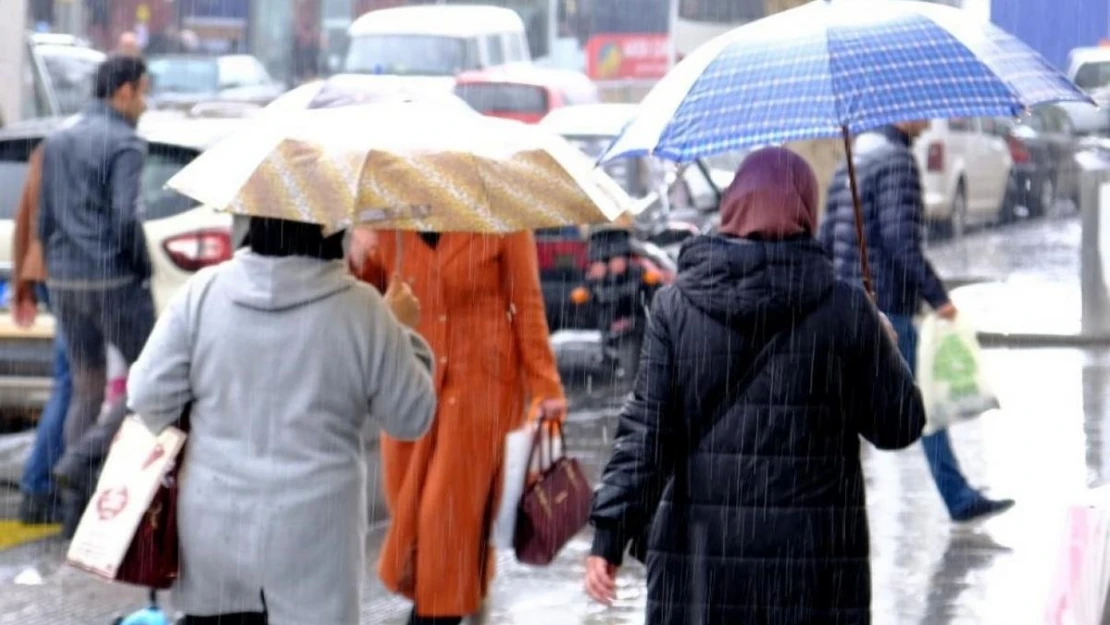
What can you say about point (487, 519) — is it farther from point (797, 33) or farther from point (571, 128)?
point (571, 128)

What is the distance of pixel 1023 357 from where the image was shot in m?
14.0

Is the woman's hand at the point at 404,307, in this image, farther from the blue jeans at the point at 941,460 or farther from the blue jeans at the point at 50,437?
the blue jeans at the point at 50,437

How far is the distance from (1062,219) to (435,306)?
869 inches

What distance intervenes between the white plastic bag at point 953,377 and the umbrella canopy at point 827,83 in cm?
316

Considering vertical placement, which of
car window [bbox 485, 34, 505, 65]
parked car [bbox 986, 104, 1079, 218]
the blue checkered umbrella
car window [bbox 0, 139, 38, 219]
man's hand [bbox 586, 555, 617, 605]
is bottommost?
parked car [bbox 986, 104, 1079, 218]

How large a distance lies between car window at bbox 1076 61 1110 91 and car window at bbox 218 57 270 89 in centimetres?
1155

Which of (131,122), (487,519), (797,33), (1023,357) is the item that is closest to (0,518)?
(131,122)

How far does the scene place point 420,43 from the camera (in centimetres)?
2631

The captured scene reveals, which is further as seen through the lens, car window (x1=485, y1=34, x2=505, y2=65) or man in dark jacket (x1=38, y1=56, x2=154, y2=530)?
car window (x1=485, y1=34, x2=505, y2=65)

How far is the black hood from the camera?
430 cm

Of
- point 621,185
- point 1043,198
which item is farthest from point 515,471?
point 1043,198

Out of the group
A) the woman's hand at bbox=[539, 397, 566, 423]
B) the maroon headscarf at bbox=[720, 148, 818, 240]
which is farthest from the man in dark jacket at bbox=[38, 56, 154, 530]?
the maroon headscarf at bbox=[720, 148, 818, 240]

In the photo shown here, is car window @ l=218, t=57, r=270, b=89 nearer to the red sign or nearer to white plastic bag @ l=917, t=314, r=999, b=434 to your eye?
the red sign

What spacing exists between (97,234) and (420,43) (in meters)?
18.2
